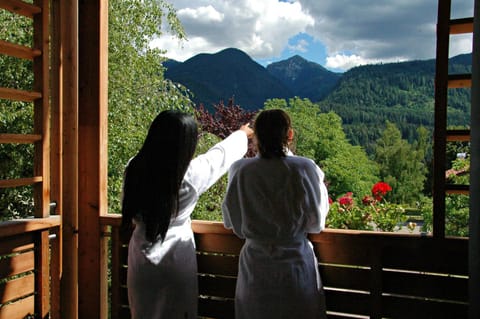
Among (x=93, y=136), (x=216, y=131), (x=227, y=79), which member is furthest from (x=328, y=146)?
(x=93, y=136)

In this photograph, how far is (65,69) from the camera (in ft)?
8.07

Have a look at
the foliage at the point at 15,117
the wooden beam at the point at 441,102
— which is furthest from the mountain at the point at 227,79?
the wooden beam at the point at 441,102

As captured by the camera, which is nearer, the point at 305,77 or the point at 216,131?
the point at 216,131

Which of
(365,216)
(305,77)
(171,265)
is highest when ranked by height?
(305,77)

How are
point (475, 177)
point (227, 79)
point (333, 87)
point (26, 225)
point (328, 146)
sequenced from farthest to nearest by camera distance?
point (333, 87)
point (227, 79)
point (328, 146)
point (26, 225)
point (475, 177)

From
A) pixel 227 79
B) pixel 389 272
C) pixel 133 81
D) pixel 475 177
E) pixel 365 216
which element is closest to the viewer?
pixel 475 177

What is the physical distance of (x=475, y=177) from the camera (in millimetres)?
1797

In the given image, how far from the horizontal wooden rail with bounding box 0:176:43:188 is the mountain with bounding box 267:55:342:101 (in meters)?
5.46

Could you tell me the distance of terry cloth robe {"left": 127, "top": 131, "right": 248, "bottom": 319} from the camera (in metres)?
1.92

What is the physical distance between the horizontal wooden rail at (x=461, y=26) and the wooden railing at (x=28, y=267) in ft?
7.11

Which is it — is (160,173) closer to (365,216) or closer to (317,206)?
(317,206)

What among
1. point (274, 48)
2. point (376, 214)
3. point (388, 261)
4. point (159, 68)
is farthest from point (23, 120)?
point (388, 261)

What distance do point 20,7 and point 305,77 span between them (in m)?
6.42

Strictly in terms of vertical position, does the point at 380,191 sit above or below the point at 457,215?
above
